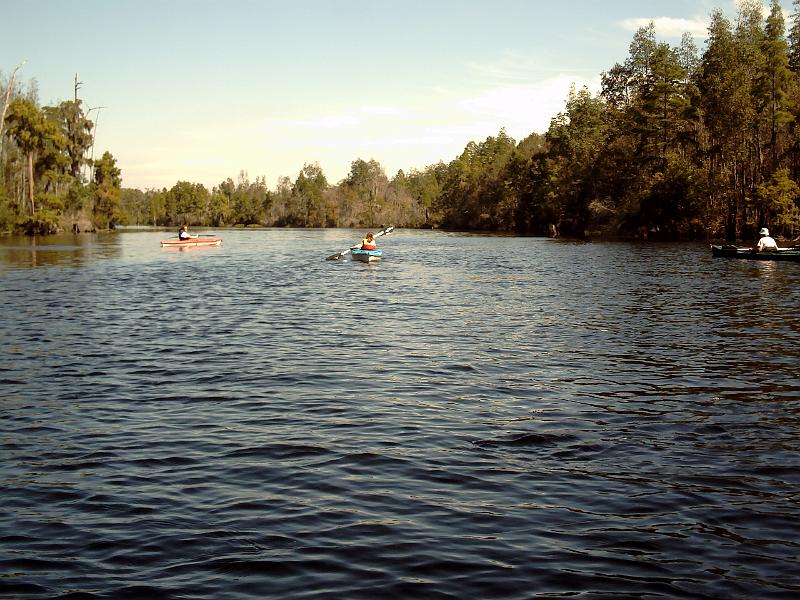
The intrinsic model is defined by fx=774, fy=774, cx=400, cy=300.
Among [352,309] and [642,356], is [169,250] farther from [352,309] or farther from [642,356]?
[642,356]

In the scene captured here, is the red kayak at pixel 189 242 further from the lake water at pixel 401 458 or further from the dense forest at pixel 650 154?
the lake water at pixel 401 458

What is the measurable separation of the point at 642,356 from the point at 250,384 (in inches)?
348

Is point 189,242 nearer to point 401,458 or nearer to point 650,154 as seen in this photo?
point 650,154

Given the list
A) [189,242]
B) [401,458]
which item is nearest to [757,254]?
[401,458]

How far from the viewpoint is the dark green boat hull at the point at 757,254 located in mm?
44344

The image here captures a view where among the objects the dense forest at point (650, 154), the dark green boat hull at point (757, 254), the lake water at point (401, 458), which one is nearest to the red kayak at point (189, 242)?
the dense forest at point (650, 154)

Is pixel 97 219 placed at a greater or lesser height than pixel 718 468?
greater

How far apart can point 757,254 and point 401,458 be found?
4192 cm

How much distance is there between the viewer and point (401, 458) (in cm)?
1005

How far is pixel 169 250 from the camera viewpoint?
2739 inches

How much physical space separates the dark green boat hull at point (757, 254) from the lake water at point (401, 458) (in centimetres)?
2357

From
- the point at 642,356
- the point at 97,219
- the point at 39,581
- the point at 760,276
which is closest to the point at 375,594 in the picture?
the point at 39,581

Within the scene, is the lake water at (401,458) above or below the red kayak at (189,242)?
below

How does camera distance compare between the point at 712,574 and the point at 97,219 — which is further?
the point at 97,219
